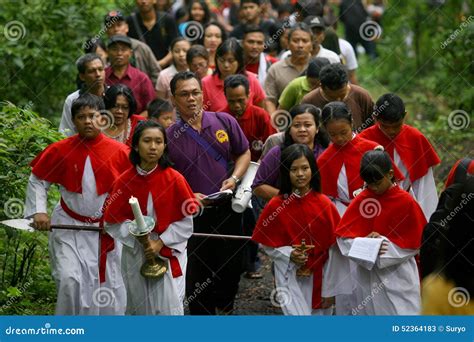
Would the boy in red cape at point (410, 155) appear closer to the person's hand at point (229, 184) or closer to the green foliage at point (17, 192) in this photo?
the person's hand at point (229, 184)

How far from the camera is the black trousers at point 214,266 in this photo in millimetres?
11305

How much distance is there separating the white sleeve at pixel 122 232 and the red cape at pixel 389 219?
5.12ft

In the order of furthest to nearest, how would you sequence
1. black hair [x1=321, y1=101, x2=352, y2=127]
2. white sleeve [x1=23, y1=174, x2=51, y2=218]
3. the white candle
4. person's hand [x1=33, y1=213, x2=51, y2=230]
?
black hair [x1=321, y1=101, x2=352, y2=127] < white sleeve [x1=23, y1=174, x2=51, y2=218] < person's hand [x1=33, y1=213, x2=51, y2=230] < the white candle

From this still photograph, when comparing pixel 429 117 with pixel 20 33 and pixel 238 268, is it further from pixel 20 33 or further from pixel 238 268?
pixel 238 268

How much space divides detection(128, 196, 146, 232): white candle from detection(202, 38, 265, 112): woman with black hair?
132 inches

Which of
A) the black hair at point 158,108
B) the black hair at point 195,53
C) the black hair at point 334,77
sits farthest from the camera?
the black hair at point 195,53

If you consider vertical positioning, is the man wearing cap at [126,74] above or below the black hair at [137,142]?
above

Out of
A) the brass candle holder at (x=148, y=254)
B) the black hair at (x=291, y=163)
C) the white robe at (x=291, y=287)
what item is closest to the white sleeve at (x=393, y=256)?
the white robe at (x=291, y=287)

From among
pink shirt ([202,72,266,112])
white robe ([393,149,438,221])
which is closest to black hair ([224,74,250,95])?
pink shirt ([202,72,266,112])

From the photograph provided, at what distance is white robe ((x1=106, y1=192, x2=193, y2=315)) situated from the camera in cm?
1003

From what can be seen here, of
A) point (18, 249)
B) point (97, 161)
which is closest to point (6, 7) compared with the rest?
point (18, 249)

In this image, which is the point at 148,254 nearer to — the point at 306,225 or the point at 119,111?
the point at 306,225

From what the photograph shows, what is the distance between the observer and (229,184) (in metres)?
11.0

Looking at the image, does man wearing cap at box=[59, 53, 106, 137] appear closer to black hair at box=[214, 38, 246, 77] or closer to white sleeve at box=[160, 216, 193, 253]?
black hair at box=[214, 38, 246, 77]
